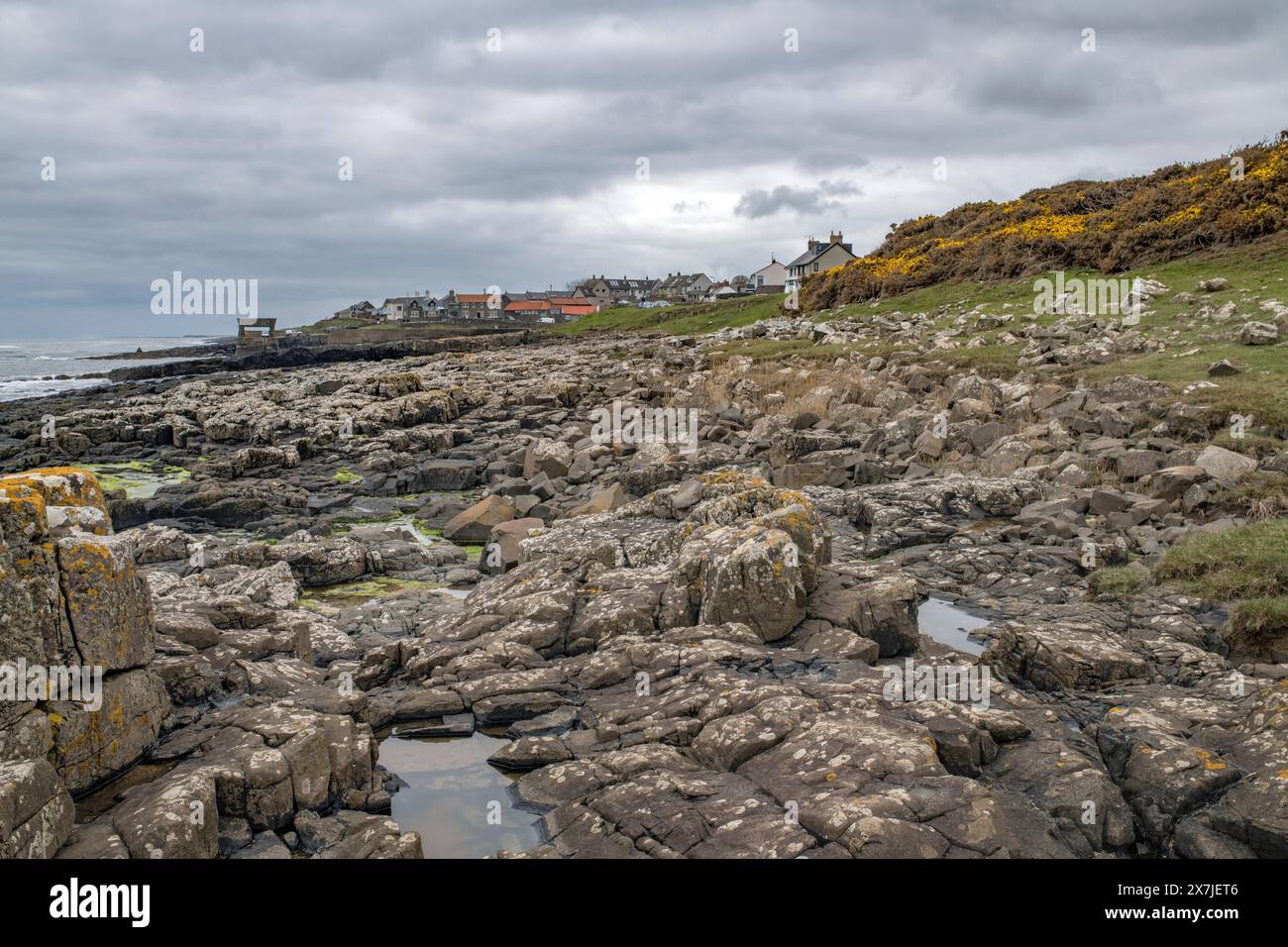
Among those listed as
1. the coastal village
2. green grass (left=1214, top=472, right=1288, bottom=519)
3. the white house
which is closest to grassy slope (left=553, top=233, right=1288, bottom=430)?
green grass (left=1214, top=472, right=1288, bottom=519)


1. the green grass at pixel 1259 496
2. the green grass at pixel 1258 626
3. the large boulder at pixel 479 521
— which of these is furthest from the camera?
the large boulder at pixel 479 521

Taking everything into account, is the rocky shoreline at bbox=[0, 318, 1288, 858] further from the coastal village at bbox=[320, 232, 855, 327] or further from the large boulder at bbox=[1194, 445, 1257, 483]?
the coastal village at bbox=[320, 232, 855, 327]

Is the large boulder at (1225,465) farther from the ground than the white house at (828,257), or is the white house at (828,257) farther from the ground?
the white house at (828,257)

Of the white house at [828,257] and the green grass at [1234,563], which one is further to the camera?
the white house at [828,257]

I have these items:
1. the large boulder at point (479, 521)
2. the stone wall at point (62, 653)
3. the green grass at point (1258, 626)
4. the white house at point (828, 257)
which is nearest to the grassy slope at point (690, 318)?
the white house at point (828, 257)

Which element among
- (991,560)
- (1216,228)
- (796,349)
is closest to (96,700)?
(991,560)

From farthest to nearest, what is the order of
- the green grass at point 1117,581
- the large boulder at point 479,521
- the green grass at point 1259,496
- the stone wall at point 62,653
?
the large boulder at point 479,521 → the green grass at point 1259,496 → the green grass at point 1117,581 → the stone wall at point 62,653

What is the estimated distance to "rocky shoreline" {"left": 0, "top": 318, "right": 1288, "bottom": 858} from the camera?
7012 mm

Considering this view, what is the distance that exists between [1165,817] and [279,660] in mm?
9720

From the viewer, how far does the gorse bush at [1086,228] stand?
39531mm

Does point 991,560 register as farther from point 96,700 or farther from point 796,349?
point 796,349

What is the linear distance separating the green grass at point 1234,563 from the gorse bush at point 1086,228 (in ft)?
107

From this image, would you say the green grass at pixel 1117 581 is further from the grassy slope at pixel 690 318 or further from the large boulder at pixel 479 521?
the grassy slope at pixel 690 318

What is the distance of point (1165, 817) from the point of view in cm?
710
